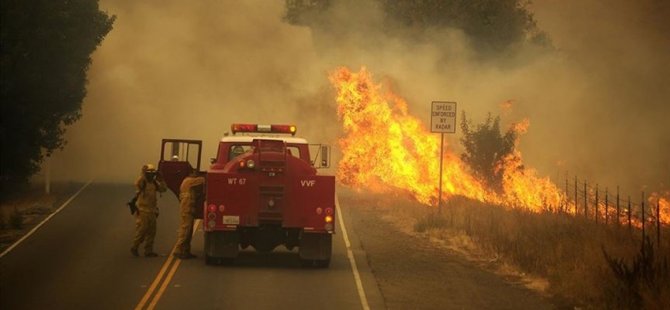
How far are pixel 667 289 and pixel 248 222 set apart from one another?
26.6ft

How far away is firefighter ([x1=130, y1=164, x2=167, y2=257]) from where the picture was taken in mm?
20859

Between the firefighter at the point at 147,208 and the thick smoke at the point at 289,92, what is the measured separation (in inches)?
902

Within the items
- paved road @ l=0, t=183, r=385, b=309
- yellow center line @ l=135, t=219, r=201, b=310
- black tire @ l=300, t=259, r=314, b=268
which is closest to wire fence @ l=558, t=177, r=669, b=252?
paved road @ l=0, t=183, r=385, b=309

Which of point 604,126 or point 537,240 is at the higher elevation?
point 604,126

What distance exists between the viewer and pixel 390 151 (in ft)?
103

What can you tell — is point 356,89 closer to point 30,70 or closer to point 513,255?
point 30,70

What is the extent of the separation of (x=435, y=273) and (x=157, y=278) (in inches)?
221

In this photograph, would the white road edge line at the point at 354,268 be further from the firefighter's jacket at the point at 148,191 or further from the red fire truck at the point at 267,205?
the firefighter's jacket at the point at 148,191

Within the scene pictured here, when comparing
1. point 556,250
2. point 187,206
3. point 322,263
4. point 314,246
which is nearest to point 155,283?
point 187,206

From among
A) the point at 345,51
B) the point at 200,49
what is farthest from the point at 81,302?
the point at 345,51

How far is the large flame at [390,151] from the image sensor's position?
31.4 m

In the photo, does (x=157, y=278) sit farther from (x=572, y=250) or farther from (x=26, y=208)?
(x=26, y=208)

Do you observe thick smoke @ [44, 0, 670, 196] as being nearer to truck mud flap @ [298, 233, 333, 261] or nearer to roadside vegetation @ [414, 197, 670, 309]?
roadside vegetation @ [414, 197, 670, 309]

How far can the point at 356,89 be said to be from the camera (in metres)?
31.9
